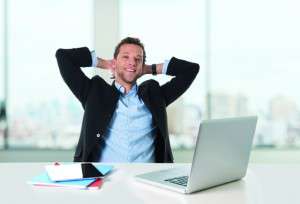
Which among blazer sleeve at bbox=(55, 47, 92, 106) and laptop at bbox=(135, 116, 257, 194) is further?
blazer sleeve at bbox=(55, 47, 92, 106)

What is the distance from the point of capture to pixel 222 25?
395cm

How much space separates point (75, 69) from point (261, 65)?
2.27m

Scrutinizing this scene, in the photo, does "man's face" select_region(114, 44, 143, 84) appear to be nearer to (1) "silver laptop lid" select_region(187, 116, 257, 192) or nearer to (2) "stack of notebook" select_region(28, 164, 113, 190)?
(2) "stack of notebook" select_region(28, 164, 113, 190)

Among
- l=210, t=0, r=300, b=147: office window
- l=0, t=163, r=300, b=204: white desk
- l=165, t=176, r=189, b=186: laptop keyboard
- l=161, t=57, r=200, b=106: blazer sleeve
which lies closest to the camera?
l=0, t=163, r=300, b=204: white desk

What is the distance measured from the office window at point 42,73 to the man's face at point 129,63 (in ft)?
5.79

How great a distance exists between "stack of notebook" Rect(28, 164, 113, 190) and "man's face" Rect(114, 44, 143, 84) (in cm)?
86

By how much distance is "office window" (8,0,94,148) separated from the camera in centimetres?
398

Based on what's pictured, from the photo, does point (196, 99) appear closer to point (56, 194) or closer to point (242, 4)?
point (242, 4)

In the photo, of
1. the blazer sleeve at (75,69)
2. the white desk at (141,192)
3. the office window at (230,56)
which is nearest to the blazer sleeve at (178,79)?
the blazer sleeve at (75,69)

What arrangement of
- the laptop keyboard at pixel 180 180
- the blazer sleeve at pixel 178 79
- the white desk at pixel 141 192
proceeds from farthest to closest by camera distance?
the blazer sleeve at pixel 178 79 → the laptop keyboard at pixel 180 180 → the white desk at pixel 141 192

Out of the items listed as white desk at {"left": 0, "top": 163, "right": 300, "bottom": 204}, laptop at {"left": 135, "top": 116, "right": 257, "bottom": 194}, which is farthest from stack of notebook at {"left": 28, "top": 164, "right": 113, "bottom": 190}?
laptop at {"left": 135, "top": 116, "right": 257, "bottom": 194}

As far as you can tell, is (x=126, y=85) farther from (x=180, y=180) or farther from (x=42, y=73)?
(x=42, y=73)

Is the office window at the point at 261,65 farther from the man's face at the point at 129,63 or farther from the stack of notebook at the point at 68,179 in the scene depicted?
the stack of notebook at the point at 68,179

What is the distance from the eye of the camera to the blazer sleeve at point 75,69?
2211 mm
